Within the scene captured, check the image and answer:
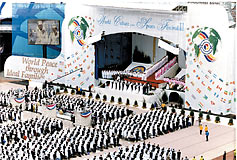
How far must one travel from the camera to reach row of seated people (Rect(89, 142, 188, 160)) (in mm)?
28370

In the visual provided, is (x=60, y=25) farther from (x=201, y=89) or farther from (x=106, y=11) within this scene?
(x=201, y=89)

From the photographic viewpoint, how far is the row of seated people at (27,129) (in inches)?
1304

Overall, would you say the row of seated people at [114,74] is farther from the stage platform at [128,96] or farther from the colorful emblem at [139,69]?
the stage platform at [128,96]

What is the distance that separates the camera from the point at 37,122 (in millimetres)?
35125

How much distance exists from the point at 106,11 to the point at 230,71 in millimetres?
11740

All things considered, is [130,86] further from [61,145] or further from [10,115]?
[61,145]

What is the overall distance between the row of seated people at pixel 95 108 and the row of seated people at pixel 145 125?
1316mm

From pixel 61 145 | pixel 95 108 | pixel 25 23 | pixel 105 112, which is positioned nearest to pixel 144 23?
pixel 95 108

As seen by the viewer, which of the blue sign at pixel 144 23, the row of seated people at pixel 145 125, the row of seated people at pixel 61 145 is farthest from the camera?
the blue sign at pixel 144 23

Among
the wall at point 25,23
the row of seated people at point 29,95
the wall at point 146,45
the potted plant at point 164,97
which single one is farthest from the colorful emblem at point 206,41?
the wall at point 25,23

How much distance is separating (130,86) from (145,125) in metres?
8.81

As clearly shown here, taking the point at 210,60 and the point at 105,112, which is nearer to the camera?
the point at 105,112

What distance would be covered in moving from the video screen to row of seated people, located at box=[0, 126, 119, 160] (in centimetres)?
1827

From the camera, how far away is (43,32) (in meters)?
50.5
